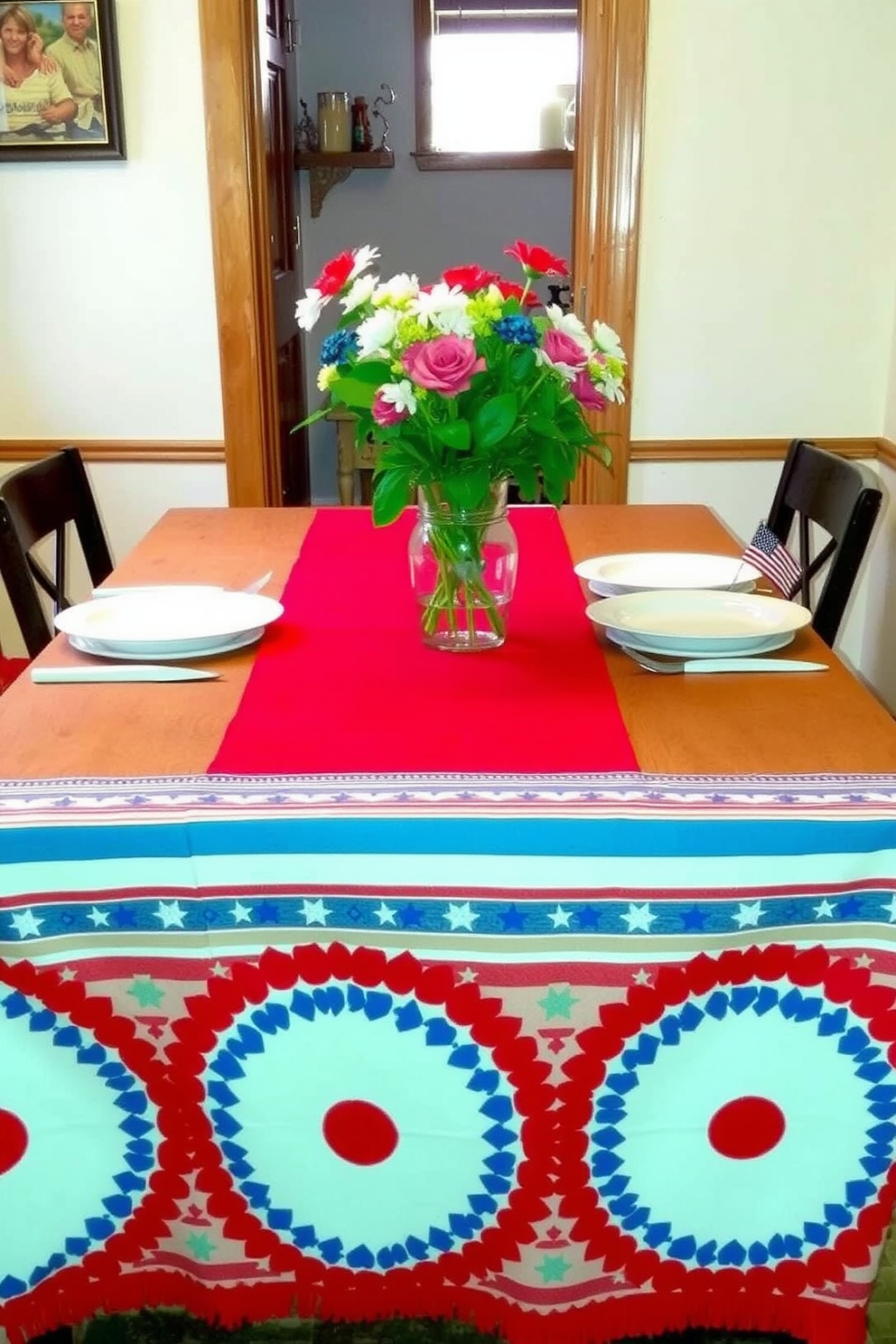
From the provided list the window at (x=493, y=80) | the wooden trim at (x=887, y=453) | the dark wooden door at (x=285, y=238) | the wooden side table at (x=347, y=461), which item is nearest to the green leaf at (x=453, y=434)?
the wooden trim at (x=887, y=453)

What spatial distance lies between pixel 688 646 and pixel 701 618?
117 millimetres

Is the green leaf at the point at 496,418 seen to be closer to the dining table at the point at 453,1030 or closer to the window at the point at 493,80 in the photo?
the dining table at the point at 453,1030

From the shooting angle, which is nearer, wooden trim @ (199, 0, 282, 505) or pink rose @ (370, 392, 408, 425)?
pink rose @ (370, 392, 408, 425)

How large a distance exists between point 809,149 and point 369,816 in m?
2.27

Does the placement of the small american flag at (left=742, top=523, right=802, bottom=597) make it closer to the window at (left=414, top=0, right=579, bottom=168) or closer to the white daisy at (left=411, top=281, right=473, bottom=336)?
the white daisy at (left=411, top=281, right=473, bottom=336)

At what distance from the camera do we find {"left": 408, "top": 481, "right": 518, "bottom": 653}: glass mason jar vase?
1449 millimetres

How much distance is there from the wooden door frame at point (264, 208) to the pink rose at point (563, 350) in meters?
1.27

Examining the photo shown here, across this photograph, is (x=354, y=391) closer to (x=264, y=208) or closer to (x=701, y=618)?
(x=701, y=618)

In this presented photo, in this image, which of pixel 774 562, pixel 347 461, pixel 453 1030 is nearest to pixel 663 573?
pixel 774 562

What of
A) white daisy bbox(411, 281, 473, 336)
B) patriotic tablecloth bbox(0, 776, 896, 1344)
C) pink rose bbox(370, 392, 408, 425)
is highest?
white daisy bbox(411, 281, 473, 336)

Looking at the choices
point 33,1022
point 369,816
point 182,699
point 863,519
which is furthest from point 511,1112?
point 863,519

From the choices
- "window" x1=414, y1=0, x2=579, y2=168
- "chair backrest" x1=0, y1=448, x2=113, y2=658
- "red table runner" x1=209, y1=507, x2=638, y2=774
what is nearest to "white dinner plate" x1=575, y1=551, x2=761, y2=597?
"red table runner" x1=209, y1=507, x2=638, y2=774

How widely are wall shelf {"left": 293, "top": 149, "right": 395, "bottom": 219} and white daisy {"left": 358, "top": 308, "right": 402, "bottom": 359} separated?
3.72m

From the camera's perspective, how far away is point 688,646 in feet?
4.80
